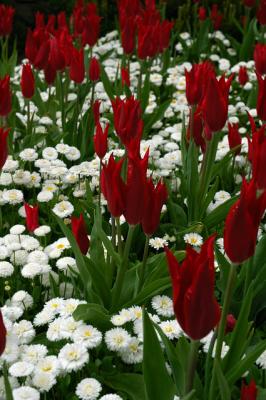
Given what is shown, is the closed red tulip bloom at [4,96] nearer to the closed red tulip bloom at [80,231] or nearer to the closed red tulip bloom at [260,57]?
the closed red tulip bloom at [80,231]

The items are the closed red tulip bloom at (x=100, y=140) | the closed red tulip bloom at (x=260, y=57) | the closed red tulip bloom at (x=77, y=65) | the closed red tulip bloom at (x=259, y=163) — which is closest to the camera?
the closed red tulip bloom at (x=259, y=163)

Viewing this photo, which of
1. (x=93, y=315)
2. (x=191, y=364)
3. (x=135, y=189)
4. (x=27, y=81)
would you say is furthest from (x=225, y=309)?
(x=27, y=81)

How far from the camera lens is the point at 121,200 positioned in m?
1.63

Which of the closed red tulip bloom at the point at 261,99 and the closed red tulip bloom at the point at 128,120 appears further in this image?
the closed red tulip bloom at the point at 261,99

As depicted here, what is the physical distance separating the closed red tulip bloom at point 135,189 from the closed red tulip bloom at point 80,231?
304 millimetres

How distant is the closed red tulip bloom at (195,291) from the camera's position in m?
1.23

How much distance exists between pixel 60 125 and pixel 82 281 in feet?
5.52

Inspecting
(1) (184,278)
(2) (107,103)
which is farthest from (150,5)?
(1) (184,278)

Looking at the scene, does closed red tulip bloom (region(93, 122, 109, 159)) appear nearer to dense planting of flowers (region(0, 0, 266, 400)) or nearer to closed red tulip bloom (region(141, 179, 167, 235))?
dense planting of flowers (region(0, 0, 266, 400))

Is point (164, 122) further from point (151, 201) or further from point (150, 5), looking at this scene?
point (151, 201)

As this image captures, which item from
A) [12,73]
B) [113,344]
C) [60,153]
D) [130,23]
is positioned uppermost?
[130,23]

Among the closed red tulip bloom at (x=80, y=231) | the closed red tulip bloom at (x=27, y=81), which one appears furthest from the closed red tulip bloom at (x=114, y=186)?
the closed red tulip bloom at (x=27, y=81)

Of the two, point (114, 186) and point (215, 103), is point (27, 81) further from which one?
point (114, 186)

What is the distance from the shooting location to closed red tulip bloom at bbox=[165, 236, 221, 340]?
4.04 feet
